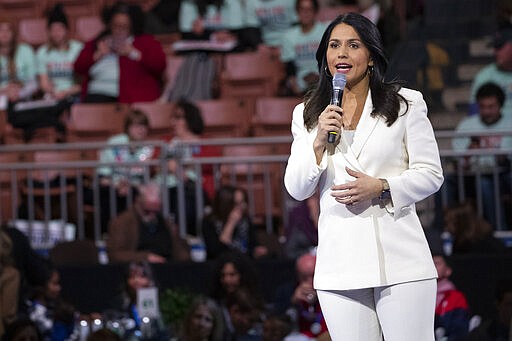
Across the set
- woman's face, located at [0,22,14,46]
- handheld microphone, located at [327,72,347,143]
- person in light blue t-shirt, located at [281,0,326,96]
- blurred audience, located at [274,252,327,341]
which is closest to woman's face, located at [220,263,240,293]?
blurred audience, located at [274,252,327,341]

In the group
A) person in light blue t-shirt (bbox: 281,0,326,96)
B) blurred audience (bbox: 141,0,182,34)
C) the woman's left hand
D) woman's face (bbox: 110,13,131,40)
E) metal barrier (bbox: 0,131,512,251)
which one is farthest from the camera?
blurred audience (bbox: 141,0,182,34)

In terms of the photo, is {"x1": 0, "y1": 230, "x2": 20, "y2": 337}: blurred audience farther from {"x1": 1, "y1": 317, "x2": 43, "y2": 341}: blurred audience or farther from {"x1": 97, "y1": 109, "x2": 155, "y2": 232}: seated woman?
{"x1": 97, "y1": 109, "x2": 155, "y2": 232}: seated woman

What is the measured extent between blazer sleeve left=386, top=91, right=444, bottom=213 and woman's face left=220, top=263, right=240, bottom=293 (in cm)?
410

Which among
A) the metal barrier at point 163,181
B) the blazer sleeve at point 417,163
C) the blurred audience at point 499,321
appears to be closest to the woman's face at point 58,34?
the metal barrier at point 163,181

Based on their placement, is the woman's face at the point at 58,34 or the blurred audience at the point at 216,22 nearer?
the blurred audience at the point at 216,22

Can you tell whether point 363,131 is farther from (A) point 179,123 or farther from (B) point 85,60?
(B) point 85,60

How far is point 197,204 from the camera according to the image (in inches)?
342

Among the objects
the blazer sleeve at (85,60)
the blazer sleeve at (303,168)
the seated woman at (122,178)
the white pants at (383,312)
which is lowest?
the white pants at (383,312)

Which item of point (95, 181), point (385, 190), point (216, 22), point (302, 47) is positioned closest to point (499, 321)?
point (95, 181)

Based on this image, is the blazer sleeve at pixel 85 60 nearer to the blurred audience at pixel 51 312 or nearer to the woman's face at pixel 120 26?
the woman's face at pixel 120 26

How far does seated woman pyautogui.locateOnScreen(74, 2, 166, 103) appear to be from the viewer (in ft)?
35.4

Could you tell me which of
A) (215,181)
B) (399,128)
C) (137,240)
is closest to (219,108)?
(215,181)

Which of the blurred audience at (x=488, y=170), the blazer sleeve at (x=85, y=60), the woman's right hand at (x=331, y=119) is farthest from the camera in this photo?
the blazer sleeve at (x=85, y=60)

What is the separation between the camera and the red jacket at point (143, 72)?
10.8 m
